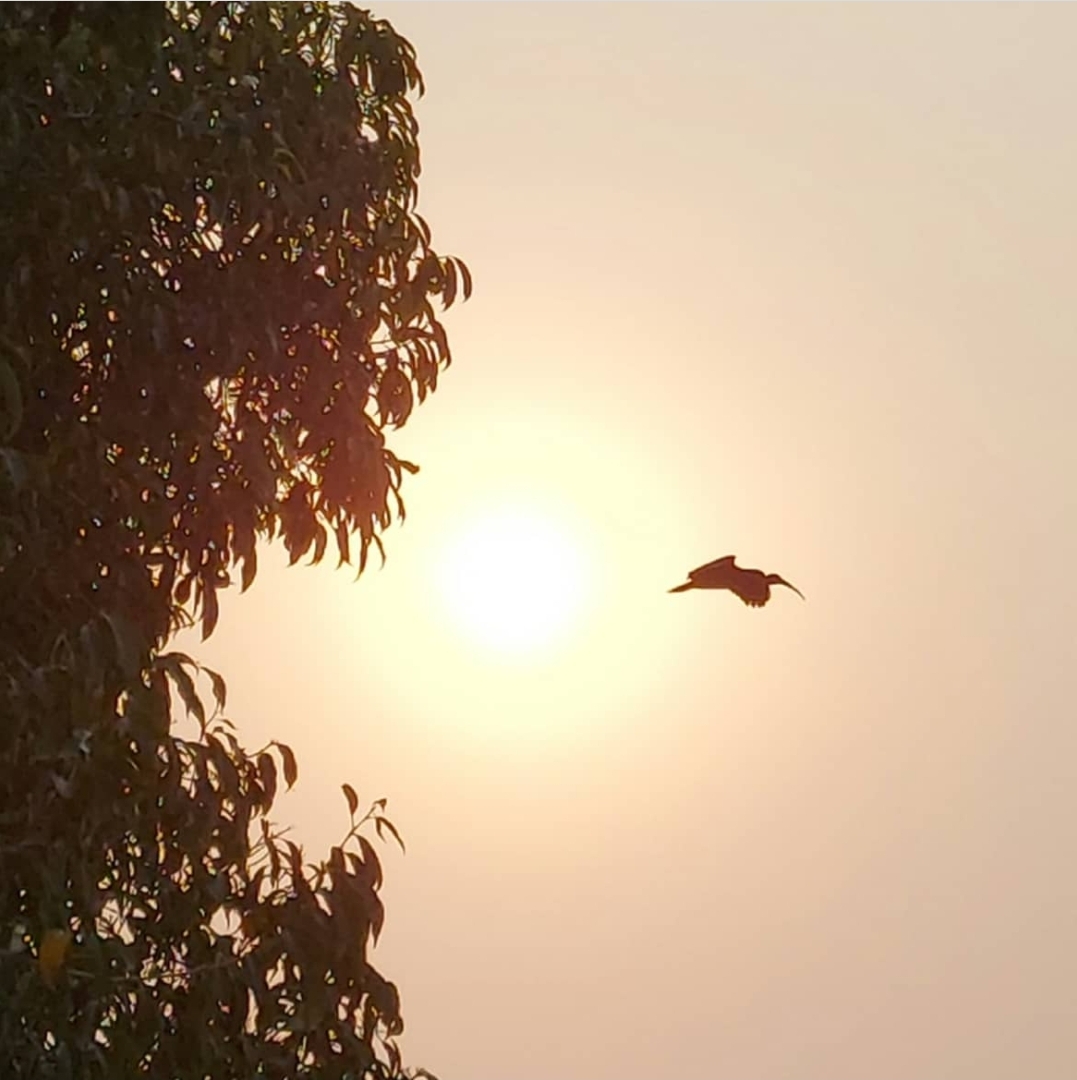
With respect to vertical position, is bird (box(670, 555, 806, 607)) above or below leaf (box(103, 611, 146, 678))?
above

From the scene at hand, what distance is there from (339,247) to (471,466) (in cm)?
157

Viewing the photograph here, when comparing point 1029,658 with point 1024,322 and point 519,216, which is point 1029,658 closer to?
point 1024,322

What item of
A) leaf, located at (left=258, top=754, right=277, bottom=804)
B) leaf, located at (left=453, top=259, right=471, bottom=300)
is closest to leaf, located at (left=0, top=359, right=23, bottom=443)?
leaf, located at (left=258, top=754, right=277, bottom=804)

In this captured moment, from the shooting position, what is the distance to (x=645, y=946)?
191 inches

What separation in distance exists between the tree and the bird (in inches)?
24.1

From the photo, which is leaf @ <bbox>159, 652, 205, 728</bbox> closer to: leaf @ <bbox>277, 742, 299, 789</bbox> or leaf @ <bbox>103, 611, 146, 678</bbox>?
leaf @ <bbox>103, 611, 146, 678</bbox>

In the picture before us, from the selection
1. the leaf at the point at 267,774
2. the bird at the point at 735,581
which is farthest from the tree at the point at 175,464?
the bird at the point at 735,581

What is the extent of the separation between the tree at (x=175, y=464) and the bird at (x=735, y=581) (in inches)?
24.1

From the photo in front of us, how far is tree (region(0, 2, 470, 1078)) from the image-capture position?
2.85 m

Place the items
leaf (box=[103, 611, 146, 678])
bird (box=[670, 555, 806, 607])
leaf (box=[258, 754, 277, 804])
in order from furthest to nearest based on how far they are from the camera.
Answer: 1. bird (box=[670, 555, 806, 607])
2. leaf (box=[258, 754, 277, 804])
3. leaf (box=[103, 611, 146, 678])

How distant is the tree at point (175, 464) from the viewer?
285 cm

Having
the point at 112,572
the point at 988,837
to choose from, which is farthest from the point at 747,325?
the point at 112,572

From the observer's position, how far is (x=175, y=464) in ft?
10.5

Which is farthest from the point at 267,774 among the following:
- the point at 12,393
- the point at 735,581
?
the point at 735,581
